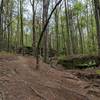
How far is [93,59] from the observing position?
1315 cm

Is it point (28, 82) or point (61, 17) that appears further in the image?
point (61, 17)

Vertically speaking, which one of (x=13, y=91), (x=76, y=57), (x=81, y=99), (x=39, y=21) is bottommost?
(x=81, y=99)

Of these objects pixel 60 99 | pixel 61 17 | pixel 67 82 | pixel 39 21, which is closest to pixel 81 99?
pixel 60 99

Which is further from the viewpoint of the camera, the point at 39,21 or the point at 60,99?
the point at 39,21

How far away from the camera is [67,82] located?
25.3 ft

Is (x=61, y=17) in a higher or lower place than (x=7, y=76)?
higher

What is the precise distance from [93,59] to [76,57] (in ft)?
4.21

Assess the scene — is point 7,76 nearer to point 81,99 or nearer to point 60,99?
point 60,99

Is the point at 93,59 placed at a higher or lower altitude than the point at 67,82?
higher

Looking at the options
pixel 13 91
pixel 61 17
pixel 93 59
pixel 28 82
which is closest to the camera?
pixel 13 91

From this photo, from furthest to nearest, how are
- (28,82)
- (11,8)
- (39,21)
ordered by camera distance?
(39,21), (11,8), (28,82)

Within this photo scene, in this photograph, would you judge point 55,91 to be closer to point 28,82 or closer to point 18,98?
point 28,82

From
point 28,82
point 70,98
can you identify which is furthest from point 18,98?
point 70,98

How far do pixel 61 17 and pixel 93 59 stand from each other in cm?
1827
